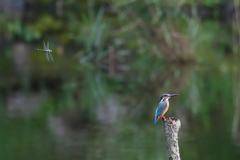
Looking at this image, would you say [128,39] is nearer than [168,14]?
No

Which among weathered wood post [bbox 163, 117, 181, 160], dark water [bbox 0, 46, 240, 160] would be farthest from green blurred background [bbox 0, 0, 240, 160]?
weathered wood post [bbox 163, 117, 181, 160]

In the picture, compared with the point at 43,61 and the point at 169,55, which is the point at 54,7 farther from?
the point at 169,55

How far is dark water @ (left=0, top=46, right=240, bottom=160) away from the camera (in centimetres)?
853

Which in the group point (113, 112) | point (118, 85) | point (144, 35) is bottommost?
point (113, 112)

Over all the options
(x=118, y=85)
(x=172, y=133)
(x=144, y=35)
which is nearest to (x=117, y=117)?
(x=118, y=85)

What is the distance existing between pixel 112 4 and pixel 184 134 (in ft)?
23.9

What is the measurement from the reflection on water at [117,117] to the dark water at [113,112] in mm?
13

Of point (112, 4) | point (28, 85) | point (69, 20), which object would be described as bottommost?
point (28, 85)

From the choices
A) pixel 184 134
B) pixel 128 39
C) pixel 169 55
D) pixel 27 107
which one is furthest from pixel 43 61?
pixel 184 134

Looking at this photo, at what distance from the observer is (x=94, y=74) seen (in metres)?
15.1

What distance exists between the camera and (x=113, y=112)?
36.7 ft

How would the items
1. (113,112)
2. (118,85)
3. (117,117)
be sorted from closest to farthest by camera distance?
(117,117)
(113,112)
(118,85)

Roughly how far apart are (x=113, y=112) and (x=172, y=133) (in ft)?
20.9

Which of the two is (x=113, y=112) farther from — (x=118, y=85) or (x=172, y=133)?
(x=172, y=133)
